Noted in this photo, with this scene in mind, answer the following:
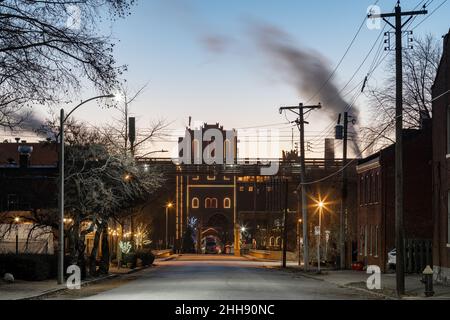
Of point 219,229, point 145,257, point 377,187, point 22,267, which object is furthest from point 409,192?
point 219,229

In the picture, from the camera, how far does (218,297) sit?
27.3 meters

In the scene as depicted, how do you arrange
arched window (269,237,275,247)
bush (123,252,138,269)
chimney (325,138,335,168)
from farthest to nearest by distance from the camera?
arched window (269,237,275,247) → chimney (325,138,335,168) → bush (123,252,138,269)

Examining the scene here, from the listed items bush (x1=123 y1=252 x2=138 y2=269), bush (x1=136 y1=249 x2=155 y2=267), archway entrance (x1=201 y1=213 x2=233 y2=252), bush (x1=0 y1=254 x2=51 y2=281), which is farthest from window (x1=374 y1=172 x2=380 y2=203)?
archway entrance (x1=201 y1=213 x2=233 y2=252)

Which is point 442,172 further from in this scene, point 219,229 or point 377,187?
point 219,229

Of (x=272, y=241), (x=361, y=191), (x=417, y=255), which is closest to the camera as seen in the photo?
(x=417, y=255)

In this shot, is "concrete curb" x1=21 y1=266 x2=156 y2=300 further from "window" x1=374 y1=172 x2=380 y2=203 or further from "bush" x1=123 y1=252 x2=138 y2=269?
"window" x1=374 y1=172 x2=380 y2=203

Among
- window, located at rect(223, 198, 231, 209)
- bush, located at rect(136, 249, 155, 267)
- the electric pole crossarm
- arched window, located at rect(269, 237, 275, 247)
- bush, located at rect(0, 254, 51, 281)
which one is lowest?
arched window, located at rect(269, 237, 275, 247)

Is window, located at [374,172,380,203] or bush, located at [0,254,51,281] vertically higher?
window, located at [374,172,380,203]

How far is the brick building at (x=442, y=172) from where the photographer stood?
37.1 metres

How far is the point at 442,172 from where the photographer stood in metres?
37.9

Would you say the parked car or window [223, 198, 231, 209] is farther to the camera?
window [223, 198, 231, 209]

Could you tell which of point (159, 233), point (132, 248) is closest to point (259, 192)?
point (159, 233)

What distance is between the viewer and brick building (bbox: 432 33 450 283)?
3709 centimetres

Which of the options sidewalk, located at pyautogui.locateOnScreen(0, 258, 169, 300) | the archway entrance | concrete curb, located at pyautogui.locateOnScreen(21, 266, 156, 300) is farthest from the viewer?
the archway entrance
